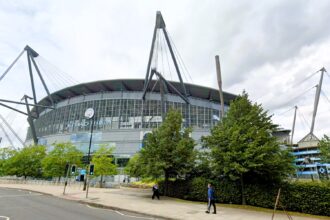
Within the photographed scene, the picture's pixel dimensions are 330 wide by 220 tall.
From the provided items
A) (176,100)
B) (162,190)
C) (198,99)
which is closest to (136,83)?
(176,100)

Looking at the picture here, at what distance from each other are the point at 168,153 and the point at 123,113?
165 ft

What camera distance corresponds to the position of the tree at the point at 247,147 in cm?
1866

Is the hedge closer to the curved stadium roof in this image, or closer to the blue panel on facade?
the blue panel on facade

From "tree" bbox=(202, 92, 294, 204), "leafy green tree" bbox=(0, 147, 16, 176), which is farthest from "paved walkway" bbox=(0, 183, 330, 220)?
"leafy green tree" bbox=(0, 147, 16, 176)

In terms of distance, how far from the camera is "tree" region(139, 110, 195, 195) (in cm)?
2391

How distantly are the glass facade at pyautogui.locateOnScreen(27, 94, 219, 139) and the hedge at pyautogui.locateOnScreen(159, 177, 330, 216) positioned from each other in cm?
4627

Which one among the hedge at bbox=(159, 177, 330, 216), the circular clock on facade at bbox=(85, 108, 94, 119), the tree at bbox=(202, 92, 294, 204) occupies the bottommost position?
the hedge at bbox=(159, 177, 330, 216)

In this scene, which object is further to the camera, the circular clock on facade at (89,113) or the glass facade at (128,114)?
the circular clock on facade at (89,113)

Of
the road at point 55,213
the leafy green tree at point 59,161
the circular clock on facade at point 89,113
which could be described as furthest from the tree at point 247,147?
the circular clock on facade at point 89,113

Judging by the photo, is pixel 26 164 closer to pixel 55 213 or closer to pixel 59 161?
pixel 59 161

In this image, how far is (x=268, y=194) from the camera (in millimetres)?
18578

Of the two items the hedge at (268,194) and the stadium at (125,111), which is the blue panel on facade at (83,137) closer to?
the stadium at (125,111)

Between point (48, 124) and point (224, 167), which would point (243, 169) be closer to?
point (224, 167)

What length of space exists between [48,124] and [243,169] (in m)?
81.5
